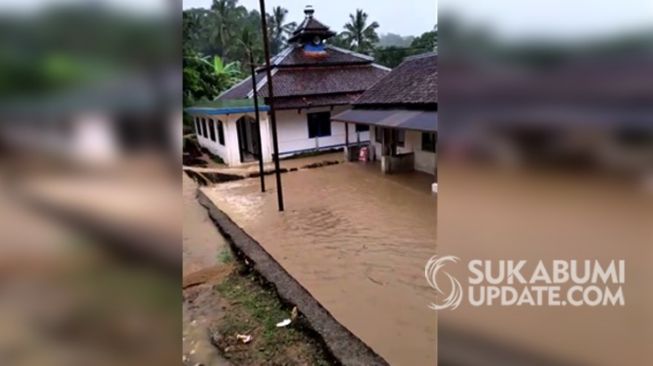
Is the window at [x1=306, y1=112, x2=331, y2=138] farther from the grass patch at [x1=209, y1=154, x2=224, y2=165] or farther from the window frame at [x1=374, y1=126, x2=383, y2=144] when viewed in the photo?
the grass patch at [x1=209, y1=154, x2=224, y2=165]

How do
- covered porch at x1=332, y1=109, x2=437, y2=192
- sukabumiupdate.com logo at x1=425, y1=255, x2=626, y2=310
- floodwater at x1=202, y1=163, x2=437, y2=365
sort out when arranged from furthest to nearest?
covered porch at x1=332, y1=109, x2=437, y2=192
floodwater at x1=202, y1=163, x2=437, y2=365
sukabumiupdate.com logo at x1=425, y1=255, x2=626, y2=310

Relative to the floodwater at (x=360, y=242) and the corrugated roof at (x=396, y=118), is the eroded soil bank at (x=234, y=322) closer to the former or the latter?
the floodwater at (x=360, y=242)

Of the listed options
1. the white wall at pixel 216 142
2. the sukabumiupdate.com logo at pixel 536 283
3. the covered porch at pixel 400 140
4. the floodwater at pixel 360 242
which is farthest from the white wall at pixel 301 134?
the sukabumiupdate.com logo at pixel 536 283

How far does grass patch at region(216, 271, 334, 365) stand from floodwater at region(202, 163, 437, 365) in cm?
38

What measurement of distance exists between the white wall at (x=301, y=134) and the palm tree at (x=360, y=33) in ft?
45.0

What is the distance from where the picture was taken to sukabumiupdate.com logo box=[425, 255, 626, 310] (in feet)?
4.17

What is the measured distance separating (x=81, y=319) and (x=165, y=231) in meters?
0.22

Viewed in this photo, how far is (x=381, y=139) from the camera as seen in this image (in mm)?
10344

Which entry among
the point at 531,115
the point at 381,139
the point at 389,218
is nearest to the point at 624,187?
the point at 531,115

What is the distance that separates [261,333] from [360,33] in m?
24.6

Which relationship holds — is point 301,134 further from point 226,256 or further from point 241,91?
point 226,256

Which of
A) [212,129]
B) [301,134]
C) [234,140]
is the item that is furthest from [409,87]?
[212,129]

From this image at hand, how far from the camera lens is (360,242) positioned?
5.27 meters

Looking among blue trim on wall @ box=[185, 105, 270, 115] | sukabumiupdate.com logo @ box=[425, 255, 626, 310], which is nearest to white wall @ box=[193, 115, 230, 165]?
blue trim on wall @ box=[185, 105, 270, 115]
